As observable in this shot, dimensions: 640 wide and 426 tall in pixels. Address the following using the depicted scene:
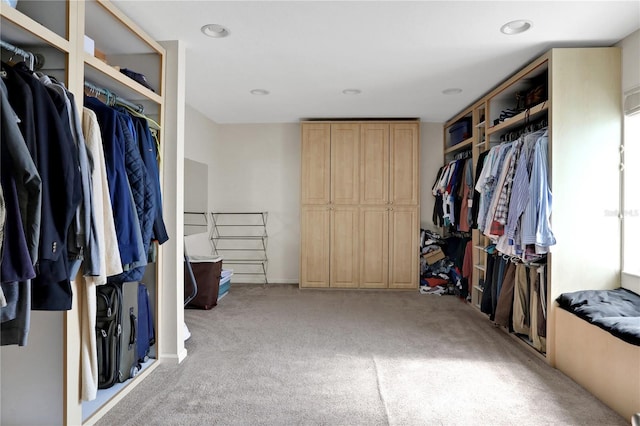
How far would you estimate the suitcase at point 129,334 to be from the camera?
86.6 inches

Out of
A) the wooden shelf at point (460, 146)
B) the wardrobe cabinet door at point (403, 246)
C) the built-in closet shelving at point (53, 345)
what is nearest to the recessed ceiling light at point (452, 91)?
the wooden shelf at point (460, 146)

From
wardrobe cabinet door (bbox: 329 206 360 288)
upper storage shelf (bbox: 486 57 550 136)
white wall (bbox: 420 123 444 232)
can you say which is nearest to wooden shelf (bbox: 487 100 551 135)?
upper storage shelf (bbox: 486 57 550 136)

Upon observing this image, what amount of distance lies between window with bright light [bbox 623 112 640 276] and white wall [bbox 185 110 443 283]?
2.78 metres

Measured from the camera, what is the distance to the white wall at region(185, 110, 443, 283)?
5.32 metres

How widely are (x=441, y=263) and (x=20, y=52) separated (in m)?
4.75

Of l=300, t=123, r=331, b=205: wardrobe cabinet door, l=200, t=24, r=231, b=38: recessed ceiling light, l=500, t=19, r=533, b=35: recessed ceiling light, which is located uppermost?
l=200, t=24, r=231, b=38: recessed ceiling light

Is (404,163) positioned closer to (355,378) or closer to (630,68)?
(630,68)

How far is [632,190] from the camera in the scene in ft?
8.34

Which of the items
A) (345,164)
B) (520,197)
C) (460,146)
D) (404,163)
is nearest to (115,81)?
(520,197)

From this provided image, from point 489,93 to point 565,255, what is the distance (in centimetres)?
190

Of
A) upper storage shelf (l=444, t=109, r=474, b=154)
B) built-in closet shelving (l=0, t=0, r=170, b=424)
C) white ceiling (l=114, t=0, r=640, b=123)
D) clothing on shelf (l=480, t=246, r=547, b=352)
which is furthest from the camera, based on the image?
upper storage shelf (l=444, t=109, r=474, b=154)

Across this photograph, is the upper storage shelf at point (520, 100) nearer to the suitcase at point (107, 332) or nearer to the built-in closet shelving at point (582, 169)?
the built-in closet shelving at point (582, 169)

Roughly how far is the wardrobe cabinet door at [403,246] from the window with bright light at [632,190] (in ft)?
8.16

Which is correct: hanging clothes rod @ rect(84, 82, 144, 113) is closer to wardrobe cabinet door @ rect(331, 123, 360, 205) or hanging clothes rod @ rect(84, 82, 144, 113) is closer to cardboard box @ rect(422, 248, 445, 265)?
wardrobe cabinet door @ rect(331, 123, 360, 205)
